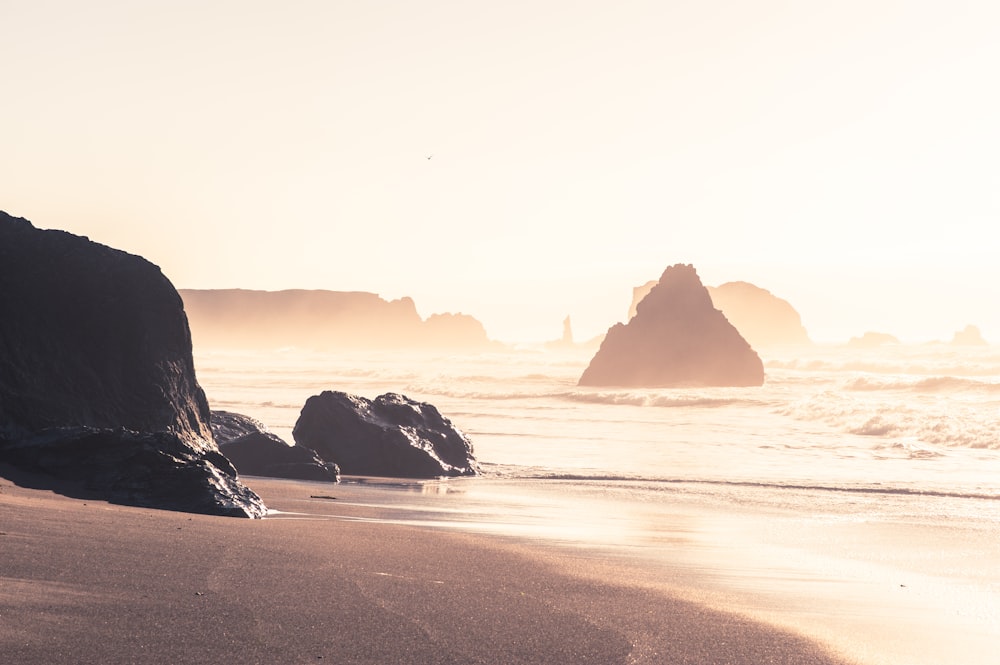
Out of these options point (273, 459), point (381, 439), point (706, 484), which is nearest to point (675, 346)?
point (381, 439)

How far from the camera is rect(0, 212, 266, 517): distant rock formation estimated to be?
1009cm

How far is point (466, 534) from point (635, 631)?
456 centimetres

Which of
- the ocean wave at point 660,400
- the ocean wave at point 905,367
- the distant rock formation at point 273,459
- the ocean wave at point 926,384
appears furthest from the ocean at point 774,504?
the ocean wave at point 905,367

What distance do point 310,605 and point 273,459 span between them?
11490 millimetres

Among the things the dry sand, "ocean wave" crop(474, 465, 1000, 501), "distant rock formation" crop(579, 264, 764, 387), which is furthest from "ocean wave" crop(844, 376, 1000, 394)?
the dry sand

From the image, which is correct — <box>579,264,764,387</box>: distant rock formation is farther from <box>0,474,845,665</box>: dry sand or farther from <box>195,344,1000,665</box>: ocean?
<box>0,474,845,665</box>: dry sand

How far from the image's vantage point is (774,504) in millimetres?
14266

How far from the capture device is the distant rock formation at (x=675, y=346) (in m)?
62.2

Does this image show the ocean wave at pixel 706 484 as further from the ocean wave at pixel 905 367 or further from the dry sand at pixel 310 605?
the ocean wave at pixel 905 367

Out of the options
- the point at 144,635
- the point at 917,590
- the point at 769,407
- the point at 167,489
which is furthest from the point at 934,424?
the point at 144,635

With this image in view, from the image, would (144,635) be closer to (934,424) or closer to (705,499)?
(705,499)

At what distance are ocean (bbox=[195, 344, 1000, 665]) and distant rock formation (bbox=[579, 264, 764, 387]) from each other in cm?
2455

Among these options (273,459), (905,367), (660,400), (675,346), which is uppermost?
(675,346)

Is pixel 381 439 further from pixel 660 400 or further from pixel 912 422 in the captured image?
pixel 660 400
